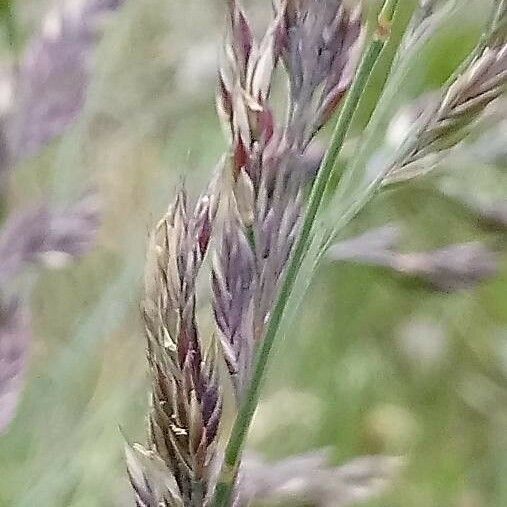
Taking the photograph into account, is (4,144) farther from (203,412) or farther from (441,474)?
(441,474)

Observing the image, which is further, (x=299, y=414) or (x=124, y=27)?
(x=299, y=414)

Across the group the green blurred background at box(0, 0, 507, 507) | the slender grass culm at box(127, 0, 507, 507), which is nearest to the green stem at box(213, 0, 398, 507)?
the slender grass culm at box(127, 0, 507, 507)

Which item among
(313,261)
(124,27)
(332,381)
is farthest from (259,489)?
(332,381)

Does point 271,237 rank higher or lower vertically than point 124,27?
lower

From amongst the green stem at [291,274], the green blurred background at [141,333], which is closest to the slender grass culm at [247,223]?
the green stem at [291,274]

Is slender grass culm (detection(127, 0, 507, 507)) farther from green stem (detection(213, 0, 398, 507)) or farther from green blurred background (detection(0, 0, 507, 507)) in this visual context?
green blurred background (detection(0, 0, 507, 507))

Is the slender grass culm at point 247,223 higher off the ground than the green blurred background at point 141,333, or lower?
lower

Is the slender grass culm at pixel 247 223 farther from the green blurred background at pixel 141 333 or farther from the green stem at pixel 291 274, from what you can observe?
the green blurred background at pixel 141 333

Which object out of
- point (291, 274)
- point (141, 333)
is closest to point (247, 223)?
point (291, 274)
